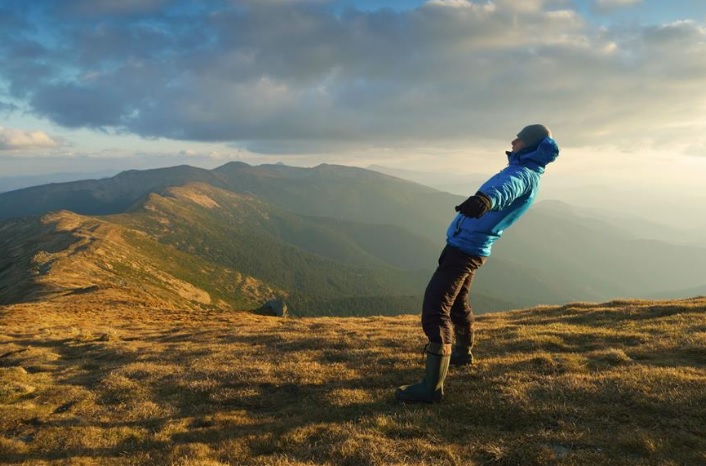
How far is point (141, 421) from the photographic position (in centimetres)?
974

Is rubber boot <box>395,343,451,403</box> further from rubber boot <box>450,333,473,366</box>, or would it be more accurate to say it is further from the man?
rubber boot <box>450,333,473,366</box>

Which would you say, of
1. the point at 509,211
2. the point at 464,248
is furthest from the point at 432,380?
the point at 509,211

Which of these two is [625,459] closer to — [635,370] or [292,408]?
[635,370]

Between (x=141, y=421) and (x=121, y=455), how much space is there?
5.98ft

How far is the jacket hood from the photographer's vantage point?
29.5 ft

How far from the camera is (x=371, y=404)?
9719 mm

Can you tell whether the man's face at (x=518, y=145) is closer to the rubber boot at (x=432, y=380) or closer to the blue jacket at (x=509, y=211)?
the blue jacket at (x=509, y=211)

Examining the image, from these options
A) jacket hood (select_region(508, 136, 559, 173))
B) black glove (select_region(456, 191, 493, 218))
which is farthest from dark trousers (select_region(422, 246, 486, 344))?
jacket hood (select_region(508, 136, 559, 173))

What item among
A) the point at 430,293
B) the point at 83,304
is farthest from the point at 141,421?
the point at 83,304

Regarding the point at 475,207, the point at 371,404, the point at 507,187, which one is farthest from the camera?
the point at 371,404

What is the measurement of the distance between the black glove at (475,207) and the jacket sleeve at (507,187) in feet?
0.97

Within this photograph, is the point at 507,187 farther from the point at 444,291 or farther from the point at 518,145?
the point at 444,291

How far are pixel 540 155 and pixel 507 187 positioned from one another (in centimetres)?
162

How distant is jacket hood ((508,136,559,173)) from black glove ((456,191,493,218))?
2455mm
